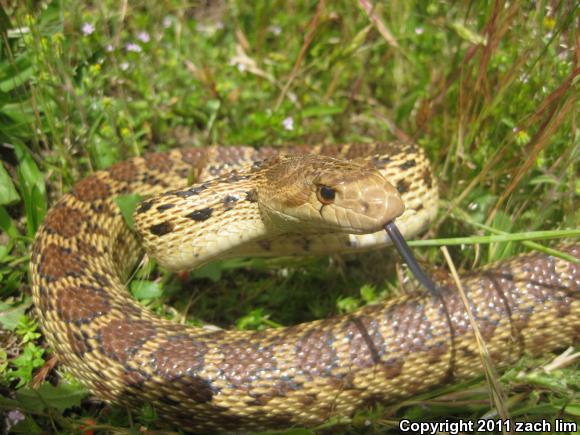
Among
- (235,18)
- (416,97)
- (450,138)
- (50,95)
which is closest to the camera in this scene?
(50,95)

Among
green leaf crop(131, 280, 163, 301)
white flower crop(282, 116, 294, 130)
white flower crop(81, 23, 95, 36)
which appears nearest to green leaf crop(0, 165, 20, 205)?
green leaf crop(131, 280, 163, 301)

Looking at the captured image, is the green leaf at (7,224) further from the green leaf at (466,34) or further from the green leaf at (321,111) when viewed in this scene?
the green leaf at (466,34)

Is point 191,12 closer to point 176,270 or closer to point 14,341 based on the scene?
point 176,270

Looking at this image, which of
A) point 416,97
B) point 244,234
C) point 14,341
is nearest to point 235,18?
point 416,97

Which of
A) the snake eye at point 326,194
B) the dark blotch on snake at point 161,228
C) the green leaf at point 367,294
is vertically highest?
the snake eye at point 326,194

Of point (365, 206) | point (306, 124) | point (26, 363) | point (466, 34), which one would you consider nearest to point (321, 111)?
point (306, 124)

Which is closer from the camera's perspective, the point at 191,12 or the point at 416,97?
the point at 416,97

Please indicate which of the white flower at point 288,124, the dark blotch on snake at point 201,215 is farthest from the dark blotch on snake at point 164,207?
the white flower at point 288,124
